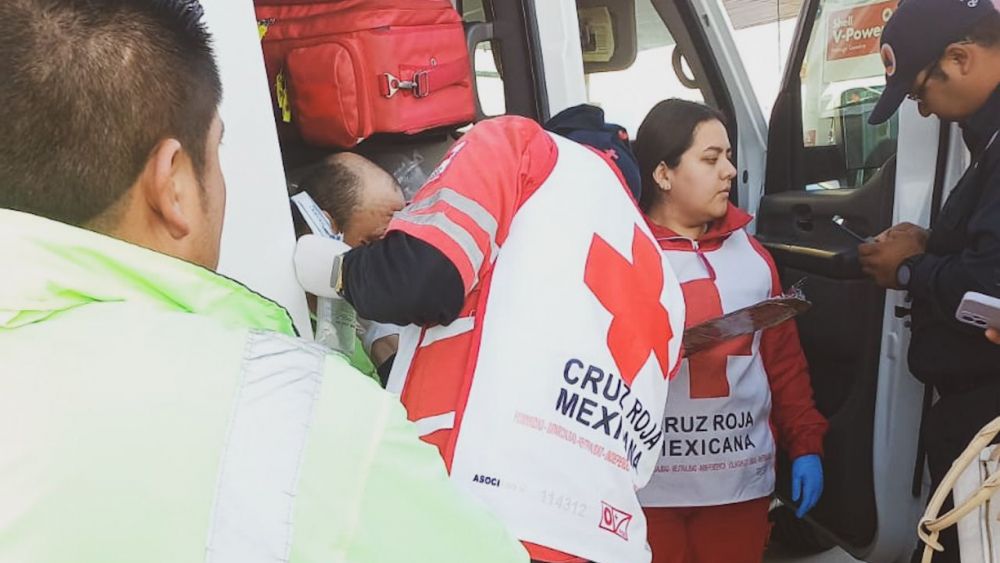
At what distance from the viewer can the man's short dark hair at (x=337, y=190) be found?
1.75 metres

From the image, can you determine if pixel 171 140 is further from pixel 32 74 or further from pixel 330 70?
pixel 330 70

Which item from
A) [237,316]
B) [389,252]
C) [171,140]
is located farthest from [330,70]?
[237,316]

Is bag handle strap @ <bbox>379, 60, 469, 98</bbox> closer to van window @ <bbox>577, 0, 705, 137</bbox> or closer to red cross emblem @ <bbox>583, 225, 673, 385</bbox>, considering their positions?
red cross emblem @ <bbox>583, 225, 673, 385</bbox>

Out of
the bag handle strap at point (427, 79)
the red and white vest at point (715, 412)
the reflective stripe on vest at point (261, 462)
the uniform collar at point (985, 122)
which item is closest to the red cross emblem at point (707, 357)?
the red and white vest at point (715, 412)

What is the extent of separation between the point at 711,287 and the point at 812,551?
1.39 metres

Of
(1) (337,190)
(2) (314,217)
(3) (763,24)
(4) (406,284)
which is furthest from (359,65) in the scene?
(3) (763,24)

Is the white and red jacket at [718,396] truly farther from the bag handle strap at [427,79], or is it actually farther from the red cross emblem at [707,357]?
the bag handle strap at [427,79]

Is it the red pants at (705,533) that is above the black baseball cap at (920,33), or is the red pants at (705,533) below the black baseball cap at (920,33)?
below

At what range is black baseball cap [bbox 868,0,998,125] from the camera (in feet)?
5.94

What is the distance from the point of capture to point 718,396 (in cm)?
210

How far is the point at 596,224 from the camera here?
133 centimetres

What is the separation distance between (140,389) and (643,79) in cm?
260

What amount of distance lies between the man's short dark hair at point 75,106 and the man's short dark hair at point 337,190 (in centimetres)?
96

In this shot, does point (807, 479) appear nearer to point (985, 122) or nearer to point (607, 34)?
point (985, 122)
